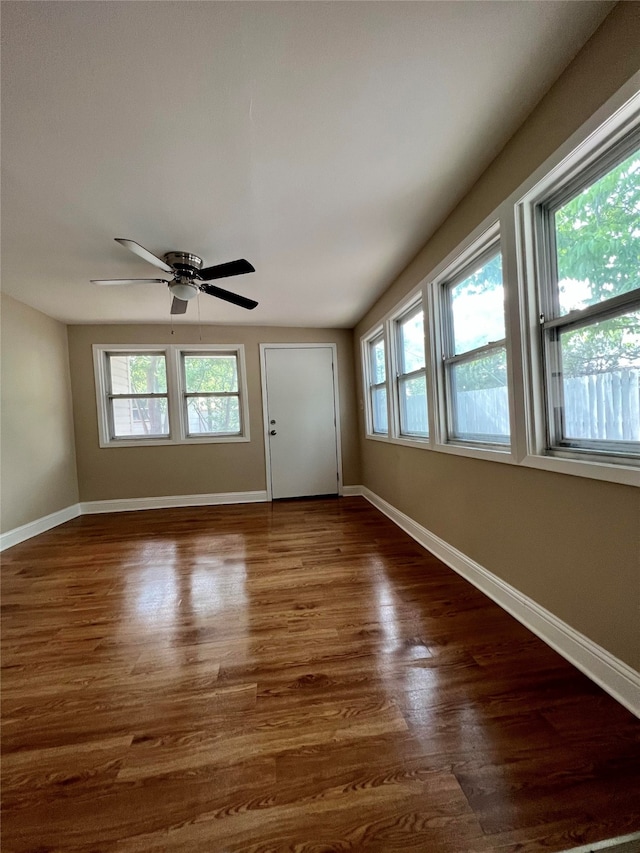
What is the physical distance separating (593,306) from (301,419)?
11.5 ft

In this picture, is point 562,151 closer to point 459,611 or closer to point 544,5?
point 544,5

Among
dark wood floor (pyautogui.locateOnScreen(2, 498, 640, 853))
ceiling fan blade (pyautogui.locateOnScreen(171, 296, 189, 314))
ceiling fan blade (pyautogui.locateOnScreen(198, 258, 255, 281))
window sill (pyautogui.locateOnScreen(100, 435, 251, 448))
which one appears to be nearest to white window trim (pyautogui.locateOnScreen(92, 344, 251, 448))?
window sill (pyautogui.locateOnScreen(100, 435, 251, 448))

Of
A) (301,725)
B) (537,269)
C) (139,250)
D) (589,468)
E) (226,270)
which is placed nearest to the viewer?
(301,725)

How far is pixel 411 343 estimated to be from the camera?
2.93 m

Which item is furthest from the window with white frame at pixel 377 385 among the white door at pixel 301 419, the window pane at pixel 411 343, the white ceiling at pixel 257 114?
the white ceiling at pixel 257 114

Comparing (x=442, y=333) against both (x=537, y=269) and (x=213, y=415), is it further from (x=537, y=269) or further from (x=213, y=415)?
(x=213, y=415)

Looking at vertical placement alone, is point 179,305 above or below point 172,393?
above

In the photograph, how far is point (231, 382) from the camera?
4.38m

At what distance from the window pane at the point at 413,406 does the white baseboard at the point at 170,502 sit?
2.29 meters

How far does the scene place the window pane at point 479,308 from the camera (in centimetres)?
179

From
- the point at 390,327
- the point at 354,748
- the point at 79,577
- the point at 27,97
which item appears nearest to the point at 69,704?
the point at 354,748

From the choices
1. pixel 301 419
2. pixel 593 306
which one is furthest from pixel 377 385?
pixel 593 306

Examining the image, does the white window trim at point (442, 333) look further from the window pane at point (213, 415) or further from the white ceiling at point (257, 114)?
→ the window pane at point (213, 415)

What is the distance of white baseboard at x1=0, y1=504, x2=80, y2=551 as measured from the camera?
9.77 feet
